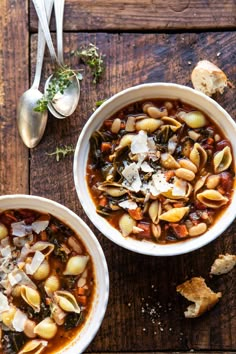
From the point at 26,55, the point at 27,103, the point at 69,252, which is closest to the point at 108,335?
the point at 69,252

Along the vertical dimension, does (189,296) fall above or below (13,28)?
below

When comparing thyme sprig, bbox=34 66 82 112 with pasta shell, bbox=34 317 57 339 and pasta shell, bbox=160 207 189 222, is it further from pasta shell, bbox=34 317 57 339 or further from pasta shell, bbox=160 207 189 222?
pasta shell, bbox=34 317 57 339

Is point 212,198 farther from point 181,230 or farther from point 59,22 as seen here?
point 59,22

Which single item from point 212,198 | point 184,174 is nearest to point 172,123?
point 184,174

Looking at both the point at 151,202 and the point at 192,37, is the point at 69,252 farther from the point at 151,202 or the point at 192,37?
the point at 192,37

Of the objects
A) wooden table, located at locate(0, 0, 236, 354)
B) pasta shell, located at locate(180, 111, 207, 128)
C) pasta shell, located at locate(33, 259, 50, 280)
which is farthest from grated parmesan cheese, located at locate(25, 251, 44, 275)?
pasta shell, located at locate(180, 111, 207, 128)


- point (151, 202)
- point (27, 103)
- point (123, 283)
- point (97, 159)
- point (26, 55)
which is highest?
point (26, 55)
